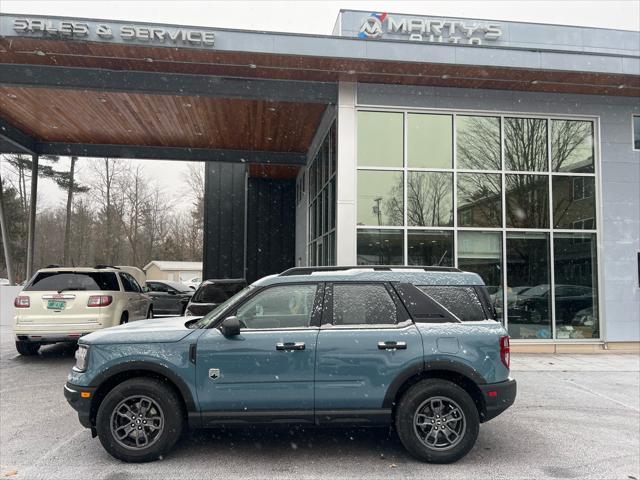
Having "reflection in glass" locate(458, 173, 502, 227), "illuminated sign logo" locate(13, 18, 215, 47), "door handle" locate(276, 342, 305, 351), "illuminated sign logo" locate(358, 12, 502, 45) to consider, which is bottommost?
"door handle" locate(276, 342, 305, 351)

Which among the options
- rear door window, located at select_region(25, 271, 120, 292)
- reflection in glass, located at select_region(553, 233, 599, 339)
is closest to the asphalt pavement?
rear door window, located at select_region(25, 271, 120, 292)

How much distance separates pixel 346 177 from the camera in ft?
35.2

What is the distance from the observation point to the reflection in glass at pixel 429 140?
11.1 m

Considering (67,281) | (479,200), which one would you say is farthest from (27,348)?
(479,200)

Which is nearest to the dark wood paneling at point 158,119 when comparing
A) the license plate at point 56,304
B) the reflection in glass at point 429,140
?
the reflection in glass at point 429,140

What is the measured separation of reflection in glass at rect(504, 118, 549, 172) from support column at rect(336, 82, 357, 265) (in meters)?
3.54

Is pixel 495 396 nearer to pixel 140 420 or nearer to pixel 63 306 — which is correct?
pixel 140 420

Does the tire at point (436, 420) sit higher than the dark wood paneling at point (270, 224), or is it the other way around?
the dark wood paneling at point (270, 224)

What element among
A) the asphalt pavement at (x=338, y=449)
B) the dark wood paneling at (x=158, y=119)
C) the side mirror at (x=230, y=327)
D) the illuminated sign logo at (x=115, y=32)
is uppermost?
the illuminated sign logo at (x=115, y=32)

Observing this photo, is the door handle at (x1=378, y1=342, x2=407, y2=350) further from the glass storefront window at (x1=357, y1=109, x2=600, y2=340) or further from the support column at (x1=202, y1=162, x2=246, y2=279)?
the support column at (x1=202, y1=162, x2=246, y2=279)

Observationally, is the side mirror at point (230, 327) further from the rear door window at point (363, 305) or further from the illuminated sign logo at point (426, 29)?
the illuminated sign logo at point (426, 29)

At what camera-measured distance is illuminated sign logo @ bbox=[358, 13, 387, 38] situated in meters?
10.5

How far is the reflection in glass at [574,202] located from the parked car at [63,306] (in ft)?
31.4

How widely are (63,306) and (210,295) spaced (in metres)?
2.74
